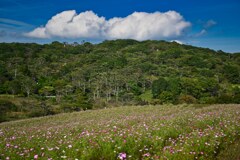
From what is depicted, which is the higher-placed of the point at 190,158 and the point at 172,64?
the point at 172,64

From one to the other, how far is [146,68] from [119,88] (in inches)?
1461

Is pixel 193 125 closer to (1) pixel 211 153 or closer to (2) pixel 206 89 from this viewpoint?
(1) pixel 211 153

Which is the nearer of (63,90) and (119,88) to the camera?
(63,90)

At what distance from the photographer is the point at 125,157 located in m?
6.42

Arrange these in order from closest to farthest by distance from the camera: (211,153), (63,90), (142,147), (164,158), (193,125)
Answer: (164,158)
(211,153)
(142,147)
(193,125)
(63,90)

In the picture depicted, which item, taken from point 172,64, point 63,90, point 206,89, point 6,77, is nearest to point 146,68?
point 172,64

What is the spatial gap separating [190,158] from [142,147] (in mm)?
1590

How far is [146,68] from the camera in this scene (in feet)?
491

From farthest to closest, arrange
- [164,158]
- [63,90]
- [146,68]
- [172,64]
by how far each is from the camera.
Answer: [172,64] → [146,68] → [63,90] → [164,158]

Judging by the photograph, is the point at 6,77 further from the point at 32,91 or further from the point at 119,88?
the point at 119,88

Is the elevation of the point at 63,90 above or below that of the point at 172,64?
below

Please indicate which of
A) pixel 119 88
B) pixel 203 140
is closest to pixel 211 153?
pixel 203 140

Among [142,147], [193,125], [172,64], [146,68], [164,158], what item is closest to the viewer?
[164,158]

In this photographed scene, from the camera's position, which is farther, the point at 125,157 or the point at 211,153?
the point at 211,153
